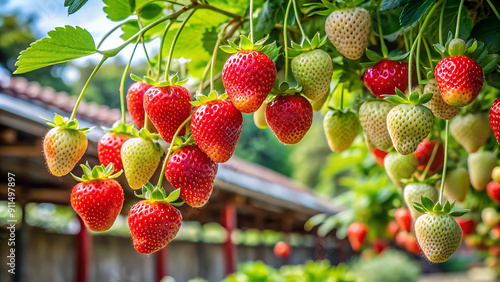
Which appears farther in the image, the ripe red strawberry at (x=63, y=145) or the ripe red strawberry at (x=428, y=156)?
the ripe red strawberry at (x=428, y=156)

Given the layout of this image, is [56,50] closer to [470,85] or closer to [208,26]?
[208,26]

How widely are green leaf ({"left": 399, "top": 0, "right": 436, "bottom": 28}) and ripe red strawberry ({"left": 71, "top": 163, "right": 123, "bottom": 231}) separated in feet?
1.47

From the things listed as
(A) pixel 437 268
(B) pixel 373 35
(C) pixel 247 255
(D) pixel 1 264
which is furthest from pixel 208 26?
(A) pixel 437 268

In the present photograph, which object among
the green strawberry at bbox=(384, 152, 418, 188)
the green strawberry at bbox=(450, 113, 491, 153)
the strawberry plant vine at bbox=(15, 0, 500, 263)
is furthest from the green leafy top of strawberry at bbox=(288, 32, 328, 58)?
the green strawberry at bbox=(450, 113, 491, 153)

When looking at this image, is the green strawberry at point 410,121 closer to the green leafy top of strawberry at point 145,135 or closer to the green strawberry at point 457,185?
the green leafy top of strawberry at point 145,135

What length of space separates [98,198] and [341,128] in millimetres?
436

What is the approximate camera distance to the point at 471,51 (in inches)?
25.3

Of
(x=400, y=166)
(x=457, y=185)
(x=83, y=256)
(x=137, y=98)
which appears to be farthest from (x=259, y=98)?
(x=83, y=256)

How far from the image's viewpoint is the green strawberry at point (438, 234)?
669 millimetres

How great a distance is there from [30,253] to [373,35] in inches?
229

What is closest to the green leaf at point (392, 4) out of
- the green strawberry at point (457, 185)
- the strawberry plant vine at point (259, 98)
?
the strawberry plant vine at point (259, 98)

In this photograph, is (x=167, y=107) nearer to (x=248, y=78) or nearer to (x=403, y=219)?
(x=248, y=78)

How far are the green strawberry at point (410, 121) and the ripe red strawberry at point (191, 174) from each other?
26 centimetres

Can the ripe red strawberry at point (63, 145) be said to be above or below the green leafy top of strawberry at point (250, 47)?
below
